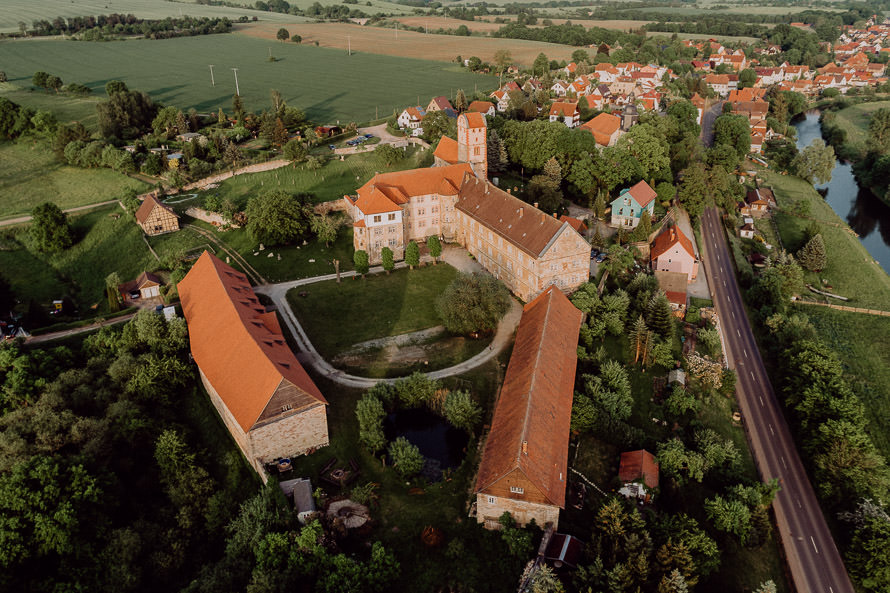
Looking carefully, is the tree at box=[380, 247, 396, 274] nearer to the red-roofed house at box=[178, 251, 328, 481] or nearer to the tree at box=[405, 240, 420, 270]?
the tree at box=[405, 240, 420, 270]

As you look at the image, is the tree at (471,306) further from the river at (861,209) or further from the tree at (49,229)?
the river at (861,209)

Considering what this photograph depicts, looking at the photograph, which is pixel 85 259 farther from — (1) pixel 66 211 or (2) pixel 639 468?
(2) pixel 639 468

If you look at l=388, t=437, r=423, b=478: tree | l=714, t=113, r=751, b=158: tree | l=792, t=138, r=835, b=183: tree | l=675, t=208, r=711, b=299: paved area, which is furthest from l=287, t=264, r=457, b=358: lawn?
l=792, t=138, r=835, b=183: tree

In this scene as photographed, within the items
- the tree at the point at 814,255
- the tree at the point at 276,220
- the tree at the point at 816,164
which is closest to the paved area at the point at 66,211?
the tree at the point at 276,220

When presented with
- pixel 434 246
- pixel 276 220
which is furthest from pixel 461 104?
pixel 276 220

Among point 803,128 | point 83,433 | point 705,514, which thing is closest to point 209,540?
point 83,433

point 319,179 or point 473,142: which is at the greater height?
point 473,142
